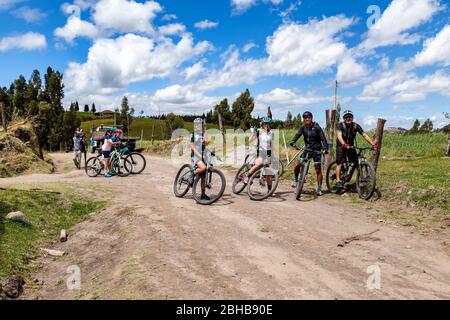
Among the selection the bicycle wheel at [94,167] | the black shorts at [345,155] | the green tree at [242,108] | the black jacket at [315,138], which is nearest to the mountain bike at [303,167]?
the black jacket at [315,138]

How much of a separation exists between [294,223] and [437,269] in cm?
313

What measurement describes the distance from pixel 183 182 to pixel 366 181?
5502 mm

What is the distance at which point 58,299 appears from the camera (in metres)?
5.67

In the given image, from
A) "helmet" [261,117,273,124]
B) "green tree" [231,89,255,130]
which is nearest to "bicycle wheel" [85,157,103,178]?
"helmet" [261,117,273,124]

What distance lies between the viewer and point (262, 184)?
1125 centimetres

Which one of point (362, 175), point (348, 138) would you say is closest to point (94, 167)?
point (348, 138)

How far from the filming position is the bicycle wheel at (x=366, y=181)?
10755mm

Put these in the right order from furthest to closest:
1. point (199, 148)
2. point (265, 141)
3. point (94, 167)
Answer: point (94, 167), point (265, 141), point (199, 148)

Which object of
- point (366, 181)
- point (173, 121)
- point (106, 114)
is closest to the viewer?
point (366, 181)

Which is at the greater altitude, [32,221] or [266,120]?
[266,120]

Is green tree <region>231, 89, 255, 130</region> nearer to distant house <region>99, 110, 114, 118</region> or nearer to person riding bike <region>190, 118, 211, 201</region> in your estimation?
person riding bike <region>190, 118, 211, 201</region>

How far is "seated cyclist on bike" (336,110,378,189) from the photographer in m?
11.2

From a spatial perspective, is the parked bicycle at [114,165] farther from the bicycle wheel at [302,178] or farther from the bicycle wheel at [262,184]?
the bicycle wheel at [302,178]

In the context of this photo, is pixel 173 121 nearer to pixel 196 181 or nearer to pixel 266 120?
pixel 266 120
